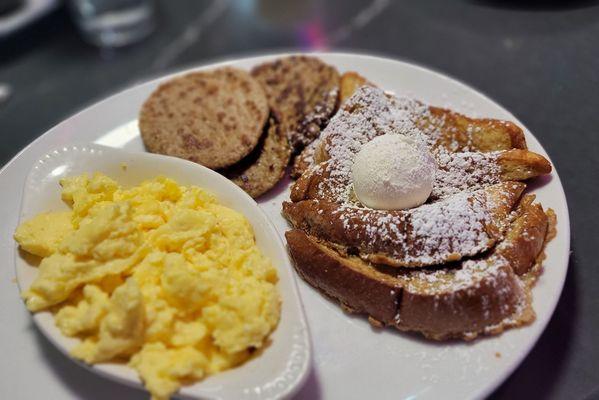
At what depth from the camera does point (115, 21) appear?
13.9ft

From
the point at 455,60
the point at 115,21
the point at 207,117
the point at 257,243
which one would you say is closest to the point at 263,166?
the point at 207,117

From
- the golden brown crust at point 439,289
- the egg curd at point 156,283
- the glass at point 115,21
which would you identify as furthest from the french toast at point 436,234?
the glass at point 115,21

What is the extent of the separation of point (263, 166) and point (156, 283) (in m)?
0.79

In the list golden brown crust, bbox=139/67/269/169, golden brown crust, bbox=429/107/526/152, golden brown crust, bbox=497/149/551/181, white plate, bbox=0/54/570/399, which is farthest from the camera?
golden brown crust, bbox=139/67/269/169

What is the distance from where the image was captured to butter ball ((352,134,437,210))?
6.20ft

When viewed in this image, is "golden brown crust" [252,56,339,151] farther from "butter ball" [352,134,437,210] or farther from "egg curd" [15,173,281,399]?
"egg curd" [15,173,281,399]

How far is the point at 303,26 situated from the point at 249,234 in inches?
109

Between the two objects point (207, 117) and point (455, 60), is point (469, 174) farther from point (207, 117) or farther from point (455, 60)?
point (455, 60)

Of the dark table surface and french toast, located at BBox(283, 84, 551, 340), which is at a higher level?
french toast, located at BBox(283, 84, 551, 340)

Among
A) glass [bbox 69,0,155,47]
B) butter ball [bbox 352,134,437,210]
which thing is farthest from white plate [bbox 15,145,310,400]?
glass [bbox 69,0,155,47]

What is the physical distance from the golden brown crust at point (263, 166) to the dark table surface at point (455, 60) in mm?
1106

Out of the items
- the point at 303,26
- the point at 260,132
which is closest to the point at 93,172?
the point at 260,132

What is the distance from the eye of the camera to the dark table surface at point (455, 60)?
6.31ft

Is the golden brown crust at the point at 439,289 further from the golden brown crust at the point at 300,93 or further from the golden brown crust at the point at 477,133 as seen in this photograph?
the golden brown crust at the point at 300,93
